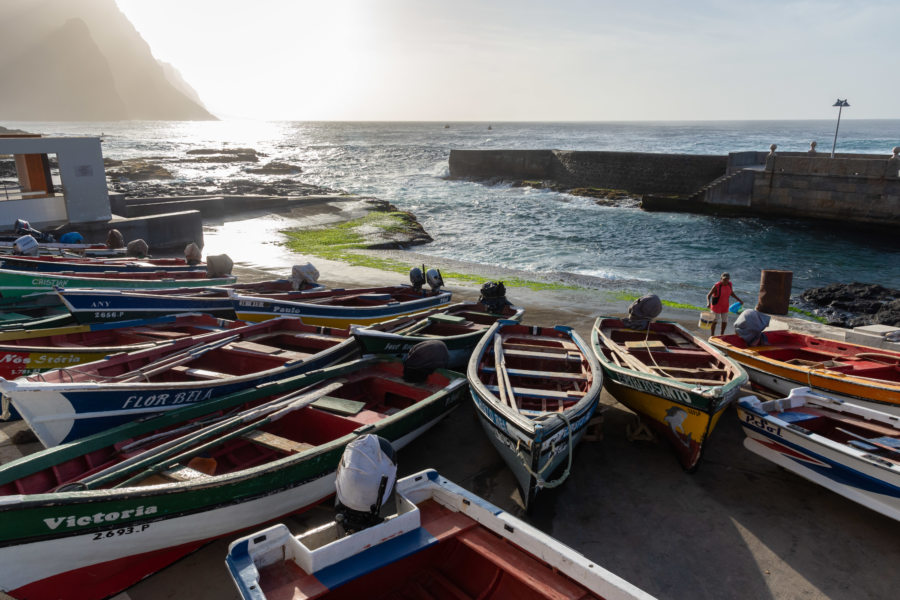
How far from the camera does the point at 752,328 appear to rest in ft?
31.9

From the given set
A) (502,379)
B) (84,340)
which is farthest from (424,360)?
(84,340)

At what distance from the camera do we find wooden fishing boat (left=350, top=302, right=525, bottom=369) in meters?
8.71

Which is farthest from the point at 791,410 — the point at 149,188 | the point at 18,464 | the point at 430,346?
the point at 149,188

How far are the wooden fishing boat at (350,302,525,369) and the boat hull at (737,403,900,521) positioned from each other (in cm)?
446

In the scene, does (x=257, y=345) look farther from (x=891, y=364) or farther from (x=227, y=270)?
(x=891, y=364)

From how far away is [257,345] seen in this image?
9016mm

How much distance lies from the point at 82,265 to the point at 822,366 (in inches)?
614

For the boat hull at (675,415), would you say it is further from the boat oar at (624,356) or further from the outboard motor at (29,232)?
the outboard motor at (29,232)

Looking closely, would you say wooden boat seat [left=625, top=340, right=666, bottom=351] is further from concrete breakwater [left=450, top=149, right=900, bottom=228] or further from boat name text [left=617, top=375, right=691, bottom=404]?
concrete breakwater [left=450, top=149, right=900, bottom=228]

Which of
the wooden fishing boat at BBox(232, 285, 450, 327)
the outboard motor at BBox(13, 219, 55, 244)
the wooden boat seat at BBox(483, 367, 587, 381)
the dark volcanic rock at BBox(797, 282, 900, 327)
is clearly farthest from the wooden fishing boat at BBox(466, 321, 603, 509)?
the outboard motor at BBox(13, 219, 55, 244)

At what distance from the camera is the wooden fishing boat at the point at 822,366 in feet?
26.1

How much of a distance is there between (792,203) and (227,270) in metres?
31.8

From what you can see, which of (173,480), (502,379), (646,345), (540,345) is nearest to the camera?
(173,480)

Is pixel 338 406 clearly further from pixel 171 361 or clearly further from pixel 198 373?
pixel 171 361
